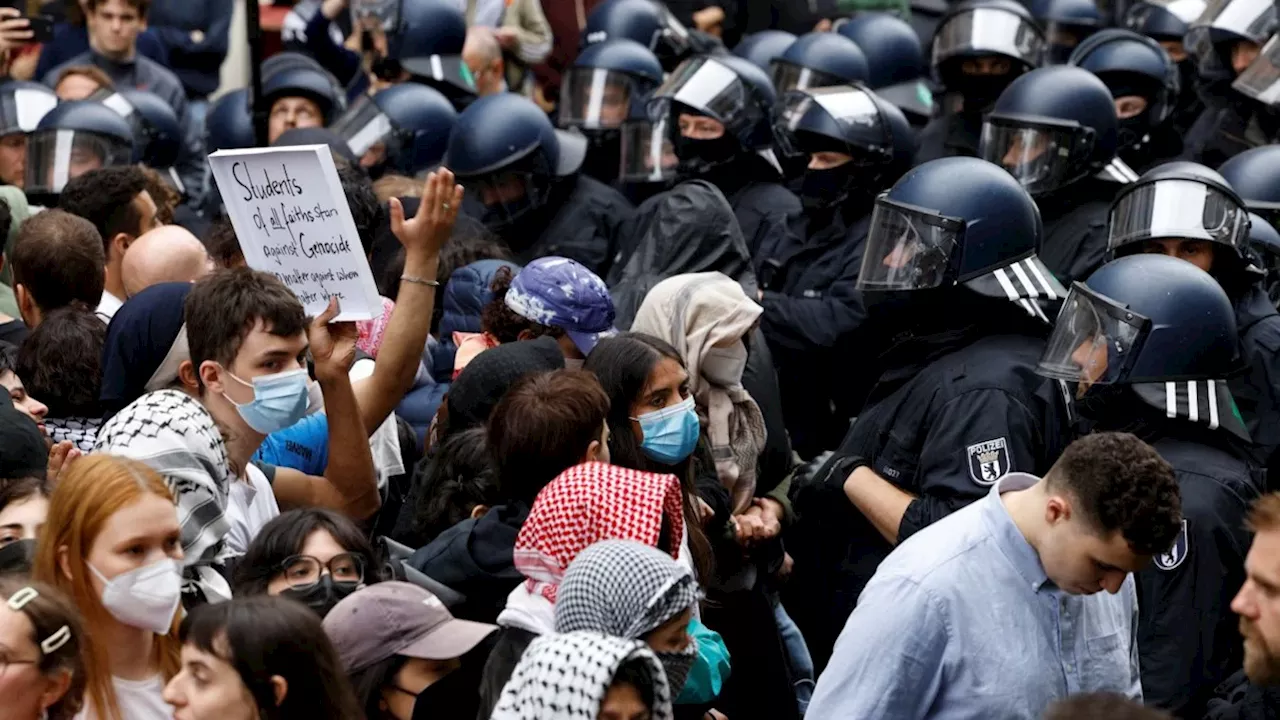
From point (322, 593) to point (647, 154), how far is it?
5214 mm

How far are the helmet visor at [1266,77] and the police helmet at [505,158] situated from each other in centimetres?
347

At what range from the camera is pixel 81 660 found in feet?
11.6

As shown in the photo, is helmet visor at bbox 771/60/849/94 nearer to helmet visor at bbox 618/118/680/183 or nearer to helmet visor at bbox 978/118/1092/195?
helmet visor at bbox 618/118/680/183

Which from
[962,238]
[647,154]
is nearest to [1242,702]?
[962,238]

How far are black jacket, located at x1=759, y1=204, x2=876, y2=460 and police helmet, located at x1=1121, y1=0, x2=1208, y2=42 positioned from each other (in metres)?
4.36

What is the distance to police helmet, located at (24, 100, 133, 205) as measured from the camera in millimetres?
7973

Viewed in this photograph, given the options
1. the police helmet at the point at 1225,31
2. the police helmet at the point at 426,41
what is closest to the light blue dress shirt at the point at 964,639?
the police helmet at the point at 1225,31

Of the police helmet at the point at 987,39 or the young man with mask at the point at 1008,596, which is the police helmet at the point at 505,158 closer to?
the police helmet at the point at 987,39

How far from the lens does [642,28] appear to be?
37.2 ft

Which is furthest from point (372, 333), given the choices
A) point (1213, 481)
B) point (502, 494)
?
point (1213, 481)

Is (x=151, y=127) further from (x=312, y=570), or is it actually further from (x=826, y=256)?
(x=312, y=570)

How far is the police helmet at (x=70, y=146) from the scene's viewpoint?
26.2ft

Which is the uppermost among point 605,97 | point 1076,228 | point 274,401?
point 274,401

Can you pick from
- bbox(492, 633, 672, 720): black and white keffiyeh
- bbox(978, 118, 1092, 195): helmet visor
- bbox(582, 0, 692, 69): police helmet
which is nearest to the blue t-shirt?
bbox(492, 633, 672, 720): black and white keffiyeh
